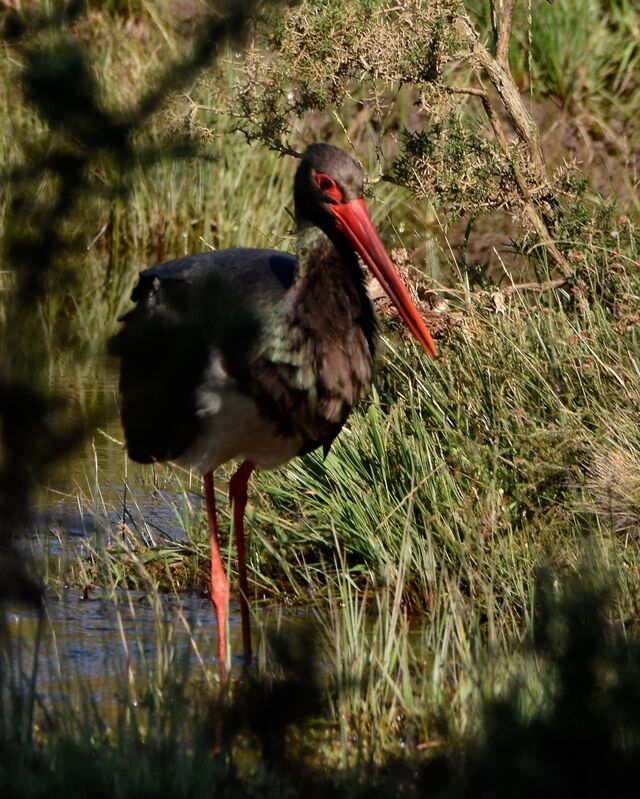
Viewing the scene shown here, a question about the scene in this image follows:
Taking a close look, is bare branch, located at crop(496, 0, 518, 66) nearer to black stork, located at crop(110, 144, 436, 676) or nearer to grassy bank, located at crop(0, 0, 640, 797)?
grassy bank, located at crop(0, 0, 640, 797)

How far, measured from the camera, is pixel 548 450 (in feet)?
15.3

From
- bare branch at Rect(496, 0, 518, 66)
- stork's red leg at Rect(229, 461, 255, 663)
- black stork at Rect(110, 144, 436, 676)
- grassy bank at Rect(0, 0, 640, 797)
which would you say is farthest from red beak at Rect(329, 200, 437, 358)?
bare branch at Rect(496, 0, 518, 66)

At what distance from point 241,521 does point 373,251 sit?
0.97 meters

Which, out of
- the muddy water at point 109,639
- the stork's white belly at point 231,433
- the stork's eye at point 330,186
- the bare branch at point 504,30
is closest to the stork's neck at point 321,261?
the stork's eye at point 330,186

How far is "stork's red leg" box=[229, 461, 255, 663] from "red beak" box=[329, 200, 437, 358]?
29.3 inches

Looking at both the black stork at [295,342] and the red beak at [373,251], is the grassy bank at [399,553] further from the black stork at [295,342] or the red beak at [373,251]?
the red beak at [373,251]

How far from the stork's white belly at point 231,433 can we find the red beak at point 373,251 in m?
0.48

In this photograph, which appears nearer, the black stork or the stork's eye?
the black stork

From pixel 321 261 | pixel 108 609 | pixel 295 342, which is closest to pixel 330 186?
pixel 321 261

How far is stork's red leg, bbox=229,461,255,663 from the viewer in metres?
4.55

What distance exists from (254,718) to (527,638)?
1027 mm

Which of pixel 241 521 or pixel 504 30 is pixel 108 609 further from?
pixel 504 30

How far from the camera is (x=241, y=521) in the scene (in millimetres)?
4934

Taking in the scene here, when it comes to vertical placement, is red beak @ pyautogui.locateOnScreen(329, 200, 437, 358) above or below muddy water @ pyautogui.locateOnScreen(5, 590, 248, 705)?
above
